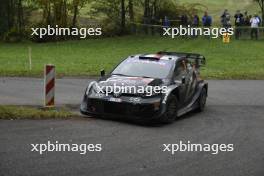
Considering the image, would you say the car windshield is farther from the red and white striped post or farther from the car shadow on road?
the red and white striped post

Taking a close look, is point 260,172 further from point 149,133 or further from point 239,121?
point 239,121

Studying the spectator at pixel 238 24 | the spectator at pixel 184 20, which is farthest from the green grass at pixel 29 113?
the spectator at pixel 184 20

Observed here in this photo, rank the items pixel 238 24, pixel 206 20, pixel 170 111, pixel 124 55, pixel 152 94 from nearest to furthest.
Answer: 1. pixel 152 94
2. pixel 170 111
3. pixel 124 55
4. pixel 206 20
5. pixel 238 24

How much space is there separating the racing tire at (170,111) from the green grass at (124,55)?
10516 mm

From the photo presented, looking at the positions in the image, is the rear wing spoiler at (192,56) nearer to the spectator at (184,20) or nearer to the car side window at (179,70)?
the car side window at (179,70)

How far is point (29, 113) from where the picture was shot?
14.2 meters


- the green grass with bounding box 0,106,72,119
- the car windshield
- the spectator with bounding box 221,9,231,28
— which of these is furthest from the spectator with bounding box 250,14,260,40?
the green grass with bounding box 0,106,72,119

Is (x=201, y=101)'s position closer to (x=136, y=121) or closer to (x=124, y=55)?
(x=136, y=121)

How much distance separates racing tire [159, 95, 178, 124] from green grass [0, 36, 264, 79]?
10516mm

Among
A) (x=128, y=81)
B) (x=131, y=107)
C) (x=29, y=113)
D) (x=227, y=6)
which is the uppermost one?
(x=227, y=6)

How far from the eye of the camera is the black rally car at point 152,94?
45.1 feet

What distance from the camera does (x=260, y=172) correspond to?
9.70 meters

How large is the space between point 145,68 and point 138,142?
376cm

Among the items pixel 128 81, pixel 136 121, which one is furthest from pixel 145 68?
pixel 136 121
